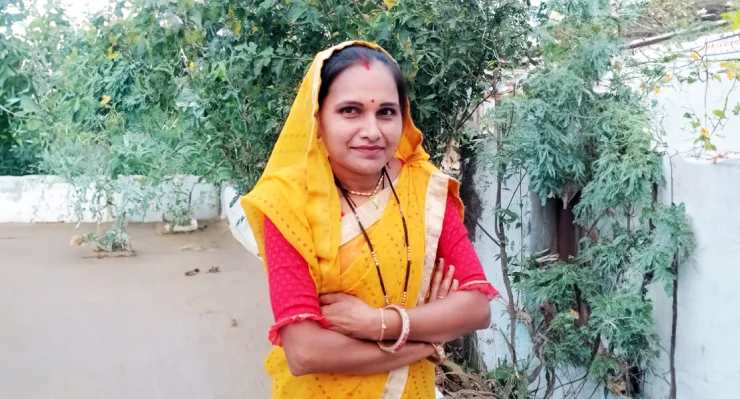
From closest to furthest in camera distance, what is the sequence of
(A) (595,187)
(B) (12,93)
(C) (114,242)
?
(A) (595,187) → (C) (114,242) → (B) (12,93)

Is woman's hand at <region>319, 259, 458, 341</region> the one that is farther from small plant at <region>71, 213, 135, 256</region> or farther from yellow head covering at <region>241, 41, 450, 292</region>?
small plant at <region>71, 213, 135, 256</region>

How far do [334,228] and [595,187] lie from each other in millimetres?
1460

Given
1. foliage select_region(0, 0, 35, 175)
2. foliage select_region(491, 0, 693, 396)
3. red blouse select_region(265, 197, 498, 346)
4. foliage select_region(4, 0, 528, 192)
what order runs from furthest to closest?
foliage select_region(0, 0, 35, 175) < foliage select_region(4, 0, 528, 192) < foliage select_region(491, 0, 693, 396) < red blouse select_region(265, 197, 498, 346)

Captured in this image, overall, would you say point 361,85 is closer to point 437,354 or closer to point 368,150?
point 368,150

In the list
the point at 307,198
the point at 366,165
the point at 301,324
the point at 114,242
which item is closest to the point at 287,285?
the point at 301,324

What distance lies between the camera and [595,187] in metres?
2.45

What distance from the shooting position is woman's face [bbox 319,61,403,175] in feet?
4.31


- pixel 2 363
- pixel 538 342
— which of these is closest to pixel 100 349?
pixel 2 363

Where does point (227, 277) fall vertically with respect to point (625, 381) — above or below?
below

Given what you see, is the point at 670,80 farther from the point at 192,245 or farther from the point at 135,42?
the point at 192,245

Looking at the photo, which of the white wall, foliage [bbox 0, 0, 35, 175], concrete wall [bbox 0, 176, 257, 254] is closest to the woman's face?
concrete wall [bbox 0, 176, 257, 254]

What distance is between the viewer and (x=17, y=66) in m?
10.1

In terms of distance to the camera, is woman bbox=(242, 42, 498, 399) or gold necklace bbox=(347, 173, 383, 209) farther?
gold necklace bbox=(347, 173, 383, 209)

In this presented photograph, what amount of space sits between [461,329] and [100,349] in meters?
4.03
